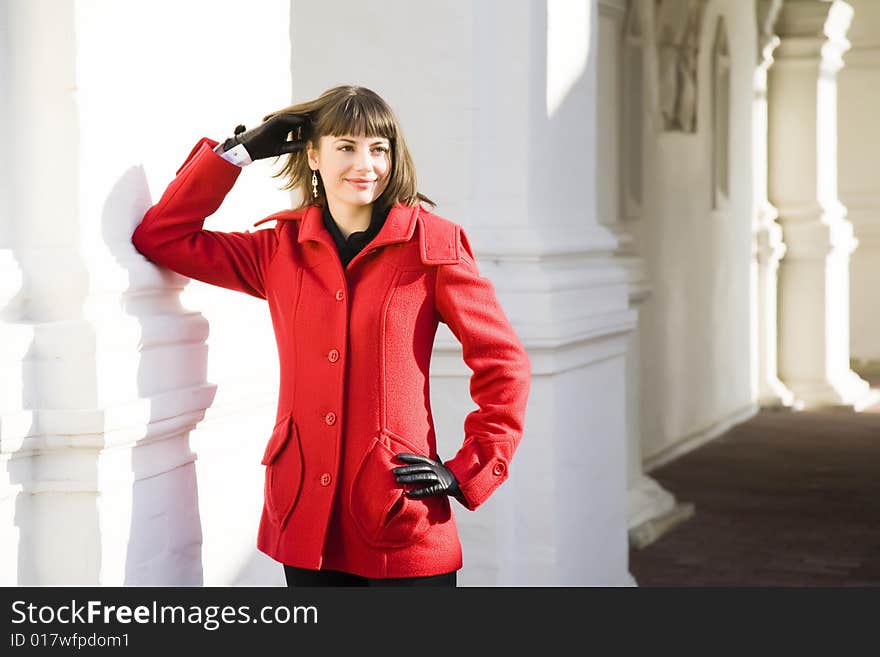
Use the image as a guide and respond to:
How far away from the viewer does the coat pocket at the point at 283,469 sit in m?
2.67

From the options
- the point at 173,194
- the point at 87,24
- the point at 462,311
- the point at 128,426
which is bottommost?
the point at 128,426

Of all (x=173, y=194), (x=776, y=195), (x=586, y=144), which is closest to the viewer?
(x=173, y=194)

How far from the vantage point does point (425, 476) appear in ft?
8.57

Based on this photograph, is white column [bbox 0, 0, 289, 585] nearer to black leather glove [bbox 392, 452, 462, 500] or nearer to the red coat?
the red coat

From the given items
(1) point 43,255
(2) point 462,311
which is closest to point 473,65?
(2) point 462,311

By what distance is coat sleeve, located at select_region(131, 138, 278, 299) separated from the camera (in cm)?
267

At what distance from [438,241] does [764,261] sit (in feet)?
31.8

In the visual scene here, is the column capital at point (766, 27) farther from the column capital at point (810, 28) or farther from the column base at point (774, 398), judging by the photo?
the column base at point (774, 398)

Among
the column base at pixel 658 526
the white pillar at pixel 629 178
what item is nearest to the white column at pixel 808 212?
the white pillar at pixel 629 178

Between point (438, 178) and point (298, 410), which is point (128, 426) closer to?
point (298, 410)

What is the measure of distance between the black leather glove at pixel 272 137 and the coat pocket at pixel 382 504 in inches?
22.3

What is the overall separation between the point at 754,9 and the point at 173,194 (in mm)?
9593

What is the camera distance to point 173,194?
2678 mm

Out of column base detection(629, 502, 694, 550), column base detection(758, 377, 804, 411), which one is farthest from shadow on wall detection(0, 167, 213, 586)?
column base detection(758, 377, 804, 411)
